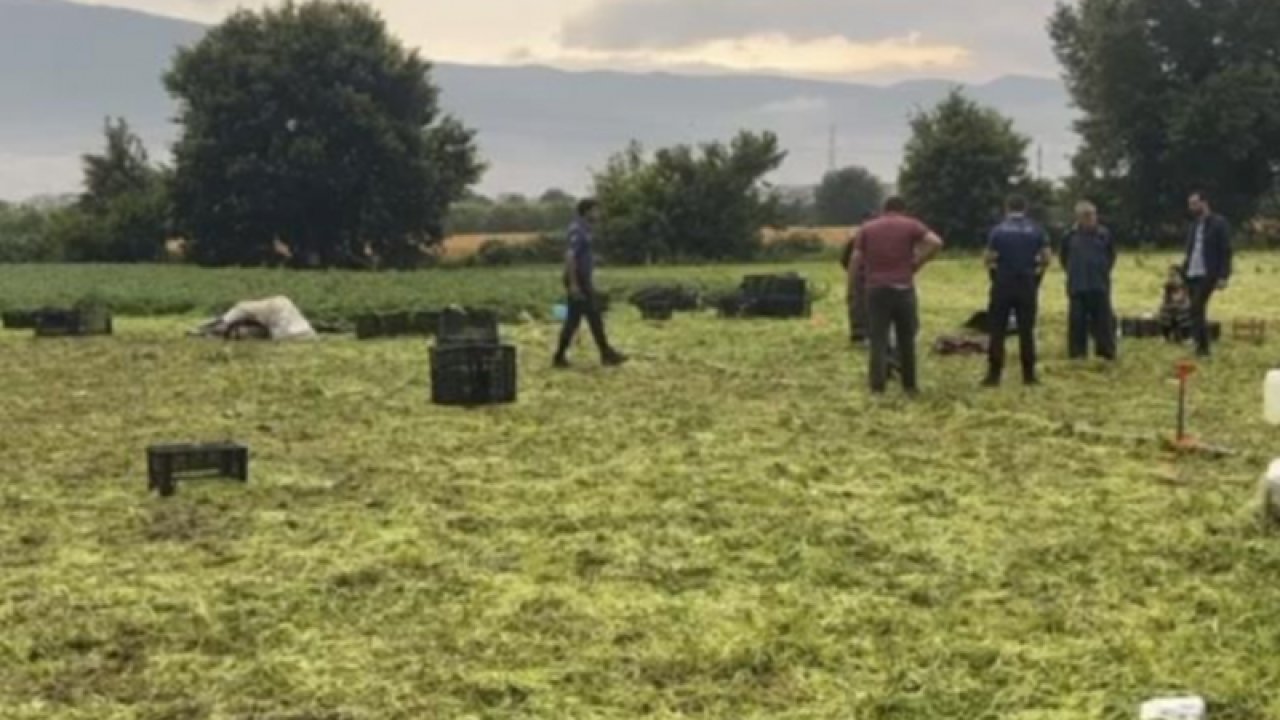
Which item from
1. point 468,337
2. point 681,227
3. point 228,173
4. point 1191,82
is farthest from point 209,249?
point 468,337

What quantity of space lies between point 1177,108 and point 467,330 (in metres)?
44.7

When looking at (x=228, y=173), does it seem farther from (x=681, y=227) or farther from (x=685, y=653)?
(x=685, y=653)

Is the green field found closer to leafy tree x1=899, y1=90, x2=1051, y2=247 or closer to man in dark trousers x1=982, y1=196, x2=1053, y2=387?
man in dark trousers x1=982, y1=196, x2=1053, y2=387

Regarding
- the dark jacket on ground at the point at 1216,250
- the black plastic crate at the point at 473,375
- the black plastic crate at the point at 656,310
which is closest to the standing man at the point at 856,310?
the dark jacket on ground at the point at 1216,250

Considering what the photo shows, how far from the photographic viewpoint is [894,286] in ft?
49.1

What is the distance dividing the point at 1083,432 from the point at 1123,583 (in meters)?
4.69

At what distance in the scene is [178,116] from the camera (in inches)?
2127

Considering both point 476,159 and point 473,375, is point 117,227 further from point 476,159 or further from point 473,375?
point 473,375

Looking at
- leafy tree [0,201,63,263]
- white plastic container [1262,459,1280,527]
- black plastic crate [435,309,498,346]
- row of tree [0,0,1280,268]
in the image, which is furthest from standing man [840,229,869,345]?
leafy tree [0,201,63,263]

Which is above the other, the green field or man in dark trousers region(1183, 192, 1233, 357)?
man in dark trousers region(1183, 192, 1233, 357)

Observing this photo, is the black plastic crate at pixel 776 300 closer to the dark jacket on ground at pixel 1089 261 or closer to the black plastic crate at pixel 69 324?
the dark jacket on ground at pixel 1089 261

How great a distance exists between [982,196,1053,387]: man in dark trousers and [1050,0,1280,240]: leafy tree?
44092 millimetres

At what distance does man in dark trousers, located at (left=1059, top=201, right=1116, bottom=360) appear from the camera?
17297 mm

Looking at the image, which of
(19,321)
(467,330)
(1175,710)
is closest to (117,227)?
(19,321)
